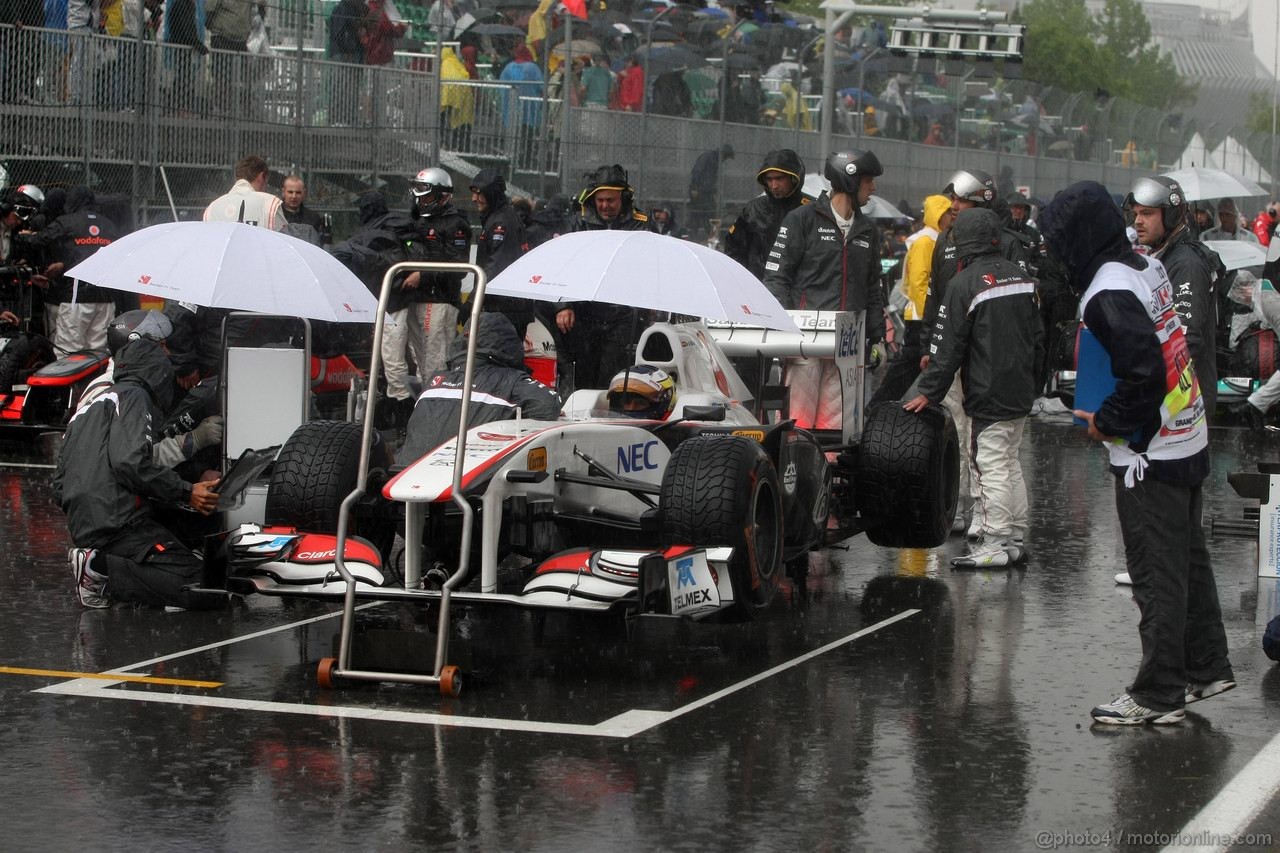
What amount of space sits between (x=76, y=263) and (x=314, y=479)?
8613 millimetres

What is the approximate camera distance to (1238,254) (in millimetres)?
20266

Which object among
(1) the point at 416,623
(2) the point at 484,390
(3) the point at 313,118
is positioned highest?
(3) the point at 313,118

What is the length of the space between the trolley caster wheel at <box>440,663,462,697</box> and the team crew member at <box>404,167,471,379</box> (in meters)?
8.22

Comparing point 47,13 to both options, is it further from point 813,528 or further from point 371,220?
point 813,528

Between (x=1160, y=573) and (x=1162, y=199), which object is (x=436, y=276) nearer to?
(x=1162, y=199)

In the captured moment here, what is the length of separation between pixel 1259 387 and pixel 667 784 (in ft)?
42.0

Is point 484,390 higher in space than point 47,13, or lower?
lower

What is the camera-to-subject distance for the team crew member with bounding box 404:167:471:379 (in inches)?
595

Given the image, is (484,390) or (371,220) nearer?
(484,390)

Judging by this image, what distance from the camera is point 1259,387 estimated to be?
57.2 feet

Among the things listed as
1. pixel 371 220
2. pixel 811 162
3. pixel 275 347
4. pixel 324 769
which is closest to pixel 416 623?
pixel 275 347

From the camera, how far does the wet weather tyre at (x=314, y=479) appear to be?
8141 mm

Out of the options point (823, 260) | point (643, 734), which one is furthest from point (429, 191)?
point (643, 734)

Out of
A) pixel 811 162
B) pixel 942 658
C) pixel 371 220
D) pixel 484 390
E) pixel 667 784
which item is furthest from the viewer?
pixel 811 162
